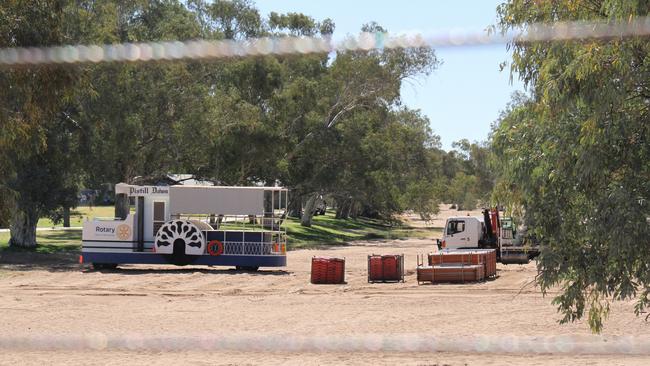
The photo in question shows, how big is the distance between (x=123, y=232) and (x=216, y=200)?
408 centimetres

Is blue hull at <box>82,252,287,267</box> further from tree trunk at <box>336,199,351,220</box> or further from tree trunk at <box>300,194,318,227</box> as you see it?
tree trunk at <box>336,199,351,220</box>

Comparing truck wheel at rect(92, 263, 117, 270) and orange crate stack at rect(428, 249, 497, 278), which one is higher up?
orange crate stack at rect(428, 249, 497, 278)

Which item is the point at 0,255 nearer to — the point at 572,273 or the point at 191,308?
the point at 191,308

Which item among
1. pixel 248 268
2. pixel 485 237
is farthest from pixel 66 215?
pixel 485 237

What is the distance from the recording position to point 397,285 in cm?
2920

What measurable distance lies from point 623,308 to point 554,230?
11845 mm

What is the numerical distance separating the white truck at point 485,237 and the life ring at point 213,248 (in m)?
11.1

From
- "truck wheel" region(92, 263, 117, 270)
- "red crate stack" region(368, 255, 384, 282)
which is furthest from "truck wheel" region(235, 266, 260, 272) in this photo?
"red crate stack" region(368, 255, 384, 282)

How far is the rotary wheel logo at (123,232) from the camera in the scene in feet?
111

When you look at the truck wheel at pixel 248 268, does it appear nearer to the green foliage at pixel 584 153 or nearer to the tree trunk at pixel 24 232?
the tree trunk at pixel 24 232

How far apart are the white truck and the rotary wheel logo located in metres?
14.5

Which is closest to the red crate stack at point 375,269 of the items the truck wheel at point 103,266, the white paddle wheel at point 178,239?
the white paddle wheel at point 178,239

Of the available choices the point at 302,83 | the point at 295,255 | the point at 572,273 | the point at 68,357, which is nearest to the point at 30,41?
the point at 68,357

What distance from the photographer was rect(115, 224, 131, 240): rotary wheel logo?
33750mm
